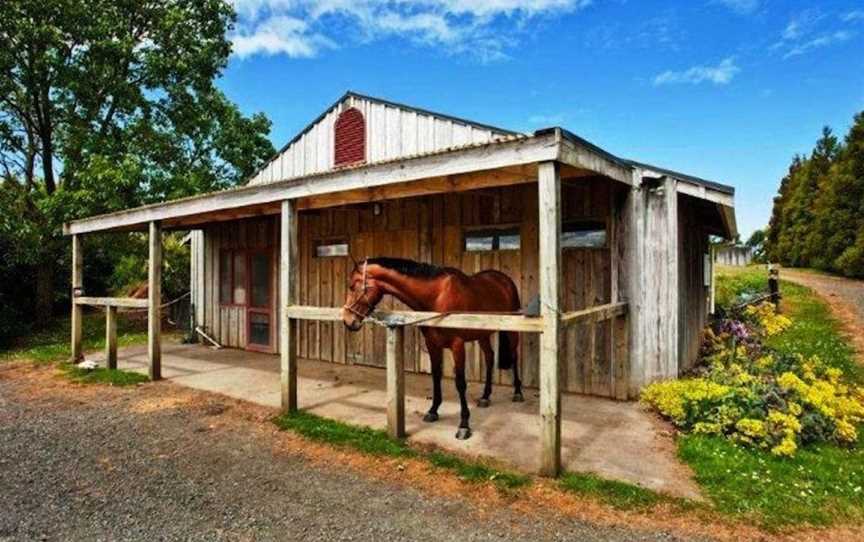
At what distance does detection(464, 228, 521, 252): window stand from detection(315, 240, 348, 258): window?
8.07 ft

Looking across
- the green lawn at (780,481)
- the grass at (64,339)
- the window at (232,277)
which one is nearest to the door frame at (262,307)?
the window at (232,277)

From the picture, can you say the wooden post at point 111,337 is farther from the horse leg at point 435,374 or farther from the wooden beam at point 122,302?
the horse leg at point 435,374

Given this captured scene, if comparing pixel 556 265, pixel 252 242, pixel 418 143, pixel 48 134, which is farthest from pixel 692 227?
pixel 48 134

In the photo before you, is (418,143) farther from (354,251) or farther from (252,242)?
(252,242)

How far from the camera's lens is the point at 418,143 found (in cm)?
777

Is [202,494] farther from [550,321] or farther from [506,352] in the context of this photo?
[506,352]

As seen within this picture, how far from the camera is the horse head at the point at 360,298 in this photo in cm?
475

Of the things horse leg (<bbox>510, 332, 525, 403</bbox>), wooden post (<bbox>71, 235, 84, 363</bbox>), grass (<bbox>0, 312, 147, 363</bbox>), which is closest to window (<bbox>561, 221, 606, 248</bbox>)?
horse leg (<bbox>510, 332, 525, 403</bbox>)

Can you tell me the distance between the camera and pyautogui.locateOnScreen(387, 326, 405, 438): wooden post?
456 cm

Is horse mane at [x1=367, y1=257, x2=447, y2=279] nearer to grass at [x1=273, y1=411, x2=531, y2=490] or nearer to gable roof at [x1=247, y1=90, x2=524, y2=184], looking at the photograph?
grass at [x1=273, y1=411, x2=531, y2=490]

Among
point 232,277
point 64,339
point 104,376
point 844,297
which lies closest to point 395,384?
point 104,376

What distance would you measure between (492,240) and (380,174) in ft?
8.13

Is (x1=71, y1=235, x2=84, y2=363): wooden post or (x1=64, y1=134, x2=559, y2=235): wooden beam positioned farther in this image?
(x1=71, y1=235, x2=84, y2=363): wooden post

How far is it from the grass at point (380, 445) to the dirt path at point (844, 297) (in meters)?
7.70
